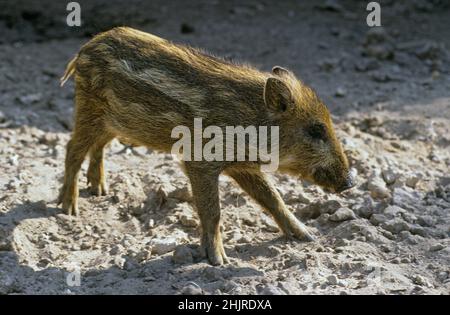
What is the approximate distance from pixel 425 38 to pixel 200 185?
534 centimetres

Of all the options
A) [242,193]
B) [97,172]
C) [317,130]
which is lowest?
[242,193]

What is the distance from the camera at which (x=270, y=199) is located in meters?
5.57

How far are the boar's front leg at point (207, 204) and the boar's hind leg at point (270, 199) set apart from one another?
387 mm

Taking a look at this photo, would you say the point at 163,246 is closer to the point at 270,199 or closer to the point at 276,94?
the point at 270,199

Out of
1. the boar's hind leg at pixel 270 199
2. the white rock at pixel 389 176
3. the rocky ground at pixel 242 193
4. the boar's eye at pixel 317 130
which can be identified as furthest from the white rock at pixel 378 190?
the boar's eye at pixel 317 130

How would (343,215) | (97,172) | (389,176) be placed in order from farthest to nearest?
(389,176) < (97,172) < (343,215)

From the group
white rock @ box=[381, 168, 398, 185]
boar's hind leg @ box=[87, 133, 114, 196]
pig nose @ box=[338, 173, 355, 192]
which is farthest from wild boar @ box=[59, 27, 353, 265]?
white rock @ box=[381, 168, 398, 185]

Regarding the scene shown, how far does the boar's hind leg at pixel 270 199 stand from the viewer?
18.1ft

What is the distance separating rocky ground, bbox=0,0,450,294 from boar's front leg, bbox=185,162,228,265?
0.14 metres

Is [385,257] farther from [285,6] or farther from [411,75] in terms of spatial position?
[285,6]

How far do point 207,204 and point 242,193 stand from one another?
101 centimetres

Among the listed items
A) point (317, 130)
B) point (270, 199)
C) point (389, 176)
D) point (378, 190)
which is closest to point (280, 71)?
point (317, 130)

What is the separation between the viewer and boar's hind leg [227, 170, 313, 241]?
18.1ft

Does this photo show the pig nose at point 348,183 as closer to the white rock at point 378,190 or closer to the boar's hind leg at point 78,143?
the white rock at point 378,190
